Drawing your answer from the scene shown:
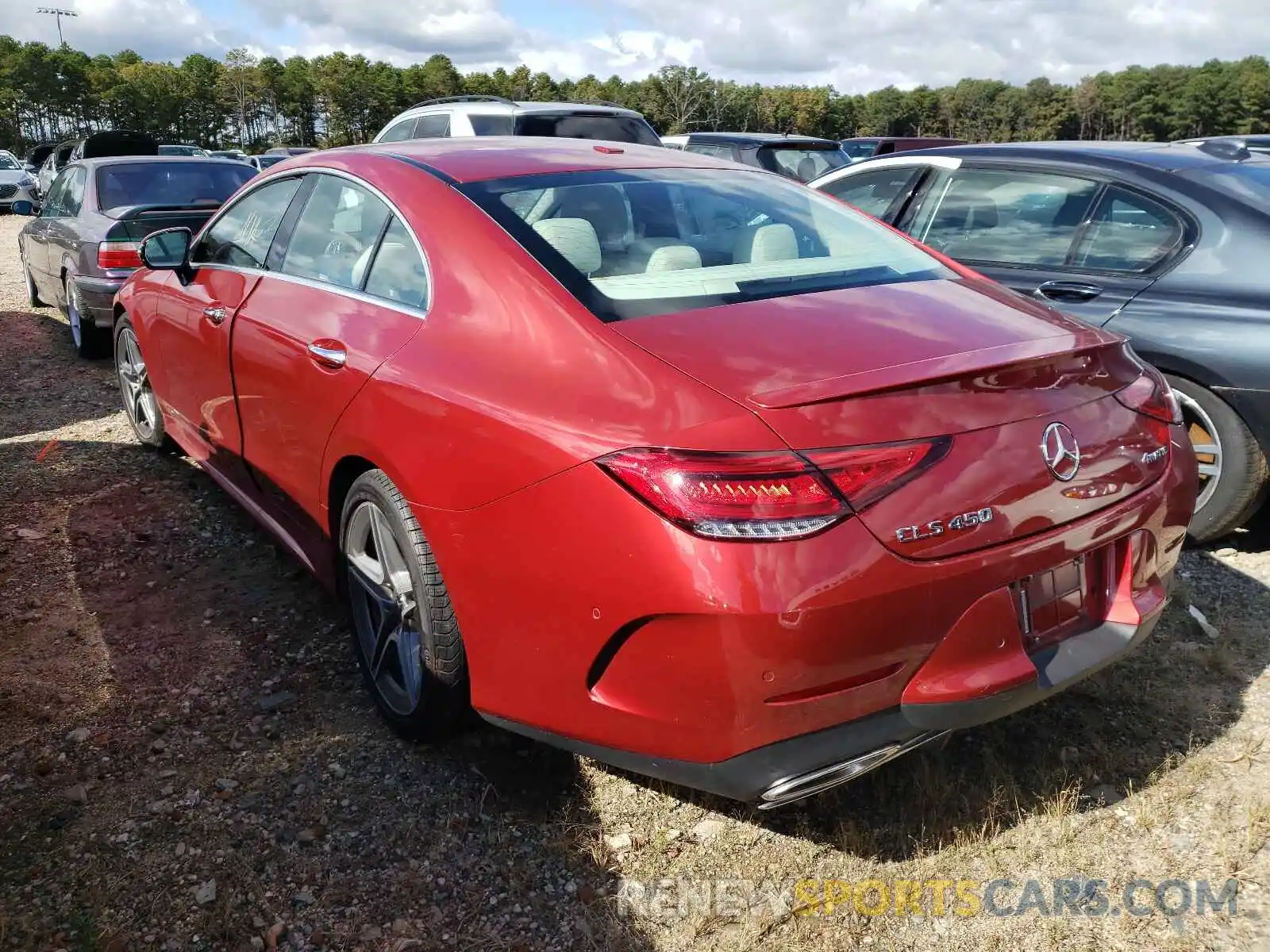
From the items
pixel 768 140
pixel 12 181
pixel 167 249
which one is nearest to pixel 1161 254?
pixel 167 249

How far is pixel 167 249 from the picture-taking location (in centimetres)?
438

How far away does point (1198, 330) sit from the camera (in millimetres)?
3863

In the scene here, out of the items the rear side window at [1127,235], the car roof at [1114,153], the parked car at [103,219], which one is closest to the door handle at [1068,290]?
the rear side window at [1127,235]

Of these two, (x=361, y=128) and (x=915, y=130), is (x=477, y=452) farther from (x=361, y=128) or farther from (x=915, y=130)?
(x=915, y=130)

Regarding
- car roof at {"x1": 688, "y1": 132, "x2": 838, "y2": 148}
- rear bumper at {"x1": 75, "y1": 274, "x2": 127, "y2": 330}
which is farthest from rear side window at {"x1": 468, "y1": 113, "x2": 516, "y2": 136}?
car roof at {"x1": 688, "y1": 132, "x2": 838, "y2": 148}

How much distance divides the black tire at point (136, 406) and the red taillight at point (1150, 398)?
4.35m

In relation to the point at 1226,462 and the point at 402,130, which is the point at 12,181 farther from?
the point at 1226,462

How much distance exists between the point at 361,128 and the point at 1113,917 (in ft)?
290

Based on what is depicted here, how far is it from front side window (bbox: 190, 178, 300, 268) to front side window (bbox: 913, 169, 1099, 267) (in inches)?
116

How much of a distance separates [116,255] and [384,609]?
5.76 m

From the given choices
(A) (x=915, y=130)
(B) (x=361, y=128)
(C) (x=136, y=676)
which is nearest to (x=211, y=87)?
(B) (x=361, y=128)

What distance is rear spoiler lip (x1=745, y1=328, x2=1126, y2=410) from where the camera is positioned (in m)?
1.96

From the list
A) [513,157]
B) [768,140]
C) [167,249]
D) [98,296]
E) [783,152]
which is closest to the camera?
[513,157]

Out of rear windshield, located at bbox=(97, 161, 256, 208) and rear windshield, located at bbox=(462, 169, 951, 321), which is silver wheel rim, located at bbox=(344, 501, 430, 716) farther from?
rear windshield, located at bbox=(97, 161, 256, 208)
